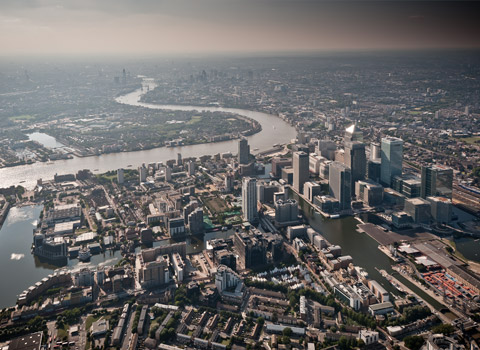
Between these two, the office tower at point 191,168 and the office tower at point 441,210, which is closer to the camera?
the office tower at point 441,210

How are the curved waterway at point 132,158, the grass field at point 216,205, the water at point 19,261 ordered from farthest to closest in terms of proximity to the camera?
the curved waterway at point 132,158, the grass field at point 216,205, the water at point 19,261

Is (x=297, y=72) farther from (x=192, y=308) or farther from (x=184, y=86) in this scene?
(x=192, y=308)

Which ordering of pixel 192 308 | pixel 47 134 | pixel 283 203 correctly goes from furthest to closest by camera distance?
pixel 47 134
pixel 283 203
pixel 192 308

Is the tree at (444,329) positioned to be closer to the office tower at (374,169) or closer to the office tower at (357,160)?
the office tower at (357,160)

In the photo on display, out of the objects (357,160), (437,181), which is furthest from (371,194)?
(437,181)

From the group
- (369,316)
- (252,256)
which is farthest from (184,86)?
(369,316)

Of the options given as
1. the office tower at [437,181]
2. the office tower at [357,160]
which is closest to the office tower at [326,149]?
the office tower at [357,160]
